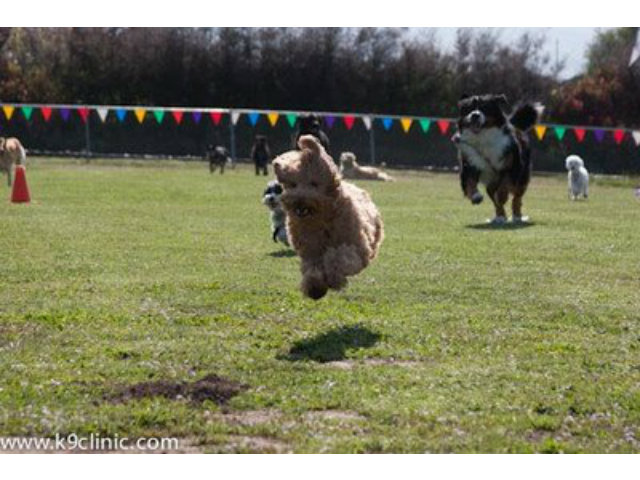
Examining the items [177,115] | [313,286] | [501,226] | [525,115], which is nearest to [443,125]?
[177,115]

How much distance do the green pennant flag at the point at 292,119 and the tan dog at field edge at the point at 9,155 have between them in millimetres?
14777

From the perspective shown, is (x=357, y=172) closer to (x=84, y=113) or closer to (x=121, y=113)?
(x=121, y=113)

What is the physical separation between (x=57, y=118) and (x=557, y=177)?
65.1 ft

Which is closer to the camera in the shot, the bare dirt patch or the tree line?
the bare dirt patch

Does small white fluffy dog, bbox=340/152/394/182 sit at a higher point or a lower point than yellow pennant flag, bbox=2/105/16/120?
lower

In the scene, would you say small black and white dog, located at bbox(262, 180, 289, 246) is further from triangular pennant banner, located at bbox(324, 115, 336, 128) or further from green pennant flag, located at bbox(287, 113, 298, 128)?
triangular pennant banner, located at bbox(324, 115, 336, 128)

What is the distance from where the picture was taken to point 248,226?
2019 centimetres

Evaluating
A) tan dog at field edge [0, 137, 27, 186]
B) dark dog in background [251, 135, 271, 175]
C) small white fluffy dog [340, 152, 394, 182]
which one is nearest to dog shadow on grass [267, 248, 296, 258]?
tan dog at field edge [0, 137, 27, 186]

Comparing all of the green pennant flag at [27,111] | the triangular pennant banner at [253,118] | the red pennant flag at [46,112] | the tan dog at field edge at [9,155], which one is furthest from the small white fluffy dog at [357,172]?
the green pennant flag at [27,111]

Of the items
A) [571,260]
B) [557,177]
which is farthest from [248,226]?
[557,177]

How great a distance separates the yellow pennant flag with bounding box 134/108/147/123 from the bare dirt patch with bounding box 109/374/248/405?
1512 inches

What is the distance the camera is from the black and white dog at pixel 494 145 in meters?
19.4

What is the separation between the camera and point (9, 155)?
30.4 metres

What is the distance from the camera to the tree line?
5062cm
